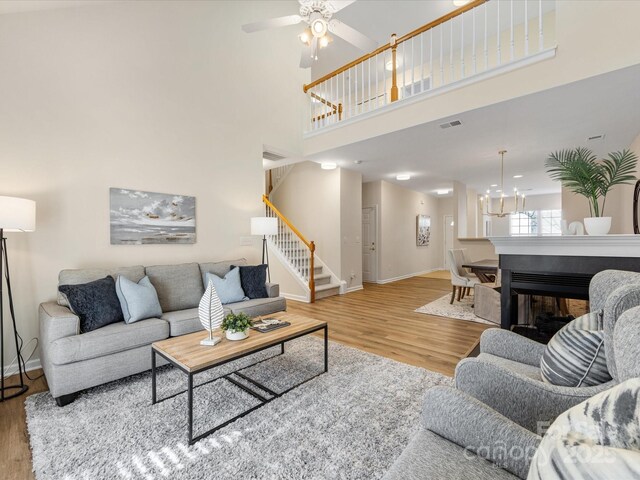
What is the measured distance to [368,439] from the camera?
1676mm

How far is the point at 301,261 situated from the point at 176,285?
9.86 ft

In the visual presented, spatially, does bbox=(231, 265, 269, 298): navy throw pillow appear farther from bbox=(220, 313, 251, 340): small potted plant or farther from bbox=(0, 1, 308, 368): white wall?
bbox=(220, 313, 251, 340): small potted plant

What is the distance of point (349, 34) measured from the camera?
10.2 feet

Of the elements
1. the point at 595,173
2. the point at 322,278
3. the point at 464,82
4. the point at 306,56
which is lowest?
the point at 322,278

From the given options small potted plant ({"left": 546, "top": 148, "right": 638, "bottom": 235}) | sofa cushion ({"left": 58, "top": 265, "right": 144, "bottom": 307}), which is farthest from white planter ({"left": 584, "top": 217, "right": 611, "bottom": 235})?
sofa cushion ({"left": 58, "top": 265, "right": 144, "bottom": 307})

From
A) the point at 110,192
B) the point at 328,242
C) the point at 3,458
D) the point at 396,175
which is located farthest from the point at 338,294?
the point at 3,458

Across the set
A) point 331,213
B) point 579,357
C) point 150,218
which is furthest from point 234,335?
point 331,213

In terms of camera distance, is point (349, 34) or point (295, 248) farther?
point (295, 248)

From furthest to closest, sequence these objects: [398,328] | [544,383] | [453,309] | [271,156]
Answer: [271,156] < [453,309] < [398,328] < [544,383]

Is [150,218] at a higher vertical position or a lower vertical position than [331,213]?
lower

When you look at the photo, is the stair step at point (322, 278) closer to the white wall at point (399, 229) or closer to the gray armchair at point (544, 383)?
the white wall at point (399, 229)

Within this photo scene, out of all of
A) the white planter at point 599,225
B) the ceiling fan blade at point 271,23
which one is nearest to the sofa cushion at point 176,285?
the ceiling fan blade at point 271,23

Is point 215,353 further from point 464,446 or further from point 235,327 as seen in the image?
point 464,446

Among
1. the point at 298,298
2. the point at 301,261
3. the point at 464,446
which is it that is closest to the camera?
the point at 464,446
